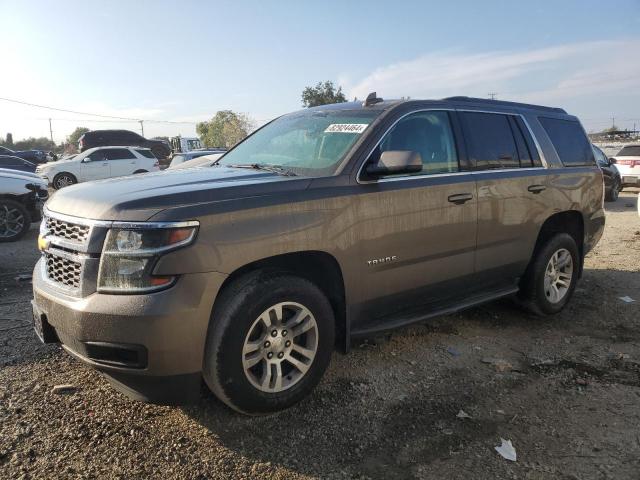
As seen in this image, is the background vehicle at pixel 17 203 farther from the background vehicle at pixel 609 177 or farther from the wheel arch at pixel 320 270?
the background vehicle at pixel 609 177

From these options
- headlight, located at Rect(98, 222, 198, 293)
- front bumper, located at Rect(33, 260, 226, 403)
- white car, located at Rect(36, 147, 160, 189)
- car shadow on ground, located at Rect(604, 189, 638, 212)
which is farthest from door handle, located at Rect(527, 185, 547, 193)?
white car, located at Rect(36, 147, 160, 189)

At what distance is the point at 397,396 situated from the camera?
3.44 m

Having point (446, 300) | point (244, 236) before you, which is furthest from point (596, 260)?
point (244, 236)

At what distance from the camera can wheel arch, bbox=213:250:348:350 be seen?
3025 mm

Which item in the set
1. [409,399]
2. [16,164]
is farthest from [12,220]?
[16,164]

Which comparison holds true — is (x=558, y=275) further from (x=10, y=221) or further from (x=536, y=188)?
(x=10, y=221)

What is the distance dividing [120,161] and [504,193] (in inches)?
697

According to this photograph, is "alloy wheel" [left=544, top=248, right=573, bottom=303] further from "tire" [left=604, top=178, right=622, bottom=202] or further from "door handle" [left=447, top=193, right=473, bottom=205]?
"tire" [left=604, top=178, right=622, bottom=202]

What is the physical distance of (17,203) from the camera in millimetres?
9211

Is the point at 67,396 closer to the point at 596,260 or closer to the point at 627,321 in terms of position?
the point at 627,321

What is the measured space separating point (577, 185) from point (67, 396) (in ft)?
15.7

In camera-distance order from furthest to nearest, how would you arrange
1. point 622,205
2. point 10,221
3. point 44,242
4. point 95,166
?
1. point 95,166
2. point 622,205
3. point 10,221
4. point 44,242

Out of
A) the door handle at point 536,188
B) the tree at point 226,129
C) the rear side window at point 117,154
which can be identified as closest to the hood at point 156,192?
the door handle at point 536,188

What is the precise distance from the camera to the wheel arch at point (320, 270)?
9.93 ft
